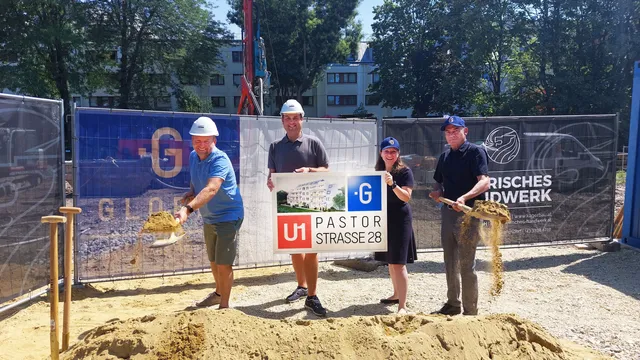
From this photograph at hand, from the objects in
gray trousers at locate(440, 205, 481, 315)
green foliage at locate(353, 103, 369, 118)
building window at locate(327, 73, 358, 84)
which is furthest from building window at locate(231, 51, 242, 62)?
gray trousers at locate(440, 205, 481, 315)

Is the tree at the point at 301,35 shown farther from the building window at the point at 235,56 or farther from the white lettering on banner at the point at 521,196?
the white lettering on banner at the point at 521,196

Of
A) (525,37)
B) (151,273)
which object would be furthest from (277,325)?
(525,37)

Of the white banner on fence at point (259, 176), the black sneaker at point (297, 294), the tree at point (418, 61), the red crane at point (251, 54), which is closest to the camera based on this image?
the black sneaker at point (297, 294)

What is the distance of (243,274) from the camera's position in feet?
23.6

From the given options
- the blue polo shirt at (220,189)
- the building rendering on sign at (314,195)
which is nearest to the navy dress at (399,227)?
the building rendering on sign at (314,195)

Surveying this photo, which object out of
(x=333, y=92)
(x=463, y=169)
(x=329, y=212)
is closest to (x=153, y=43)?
(x=333, y=92)

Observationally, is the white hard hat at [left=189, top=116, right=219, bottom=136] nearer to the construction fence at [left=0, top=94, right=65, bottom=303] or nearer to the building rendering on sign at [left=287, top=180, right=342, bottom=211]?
the building rendering on sign at [left=287, top=180, right=342, bottom=211]

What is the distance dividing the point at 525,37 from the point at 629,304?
29245mm

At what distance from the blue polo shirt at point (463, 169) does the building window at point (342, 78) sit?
175 feet

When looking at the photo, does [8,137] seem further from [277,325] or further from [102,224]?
[277,325]

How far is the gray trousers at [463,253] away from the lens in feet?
15.9

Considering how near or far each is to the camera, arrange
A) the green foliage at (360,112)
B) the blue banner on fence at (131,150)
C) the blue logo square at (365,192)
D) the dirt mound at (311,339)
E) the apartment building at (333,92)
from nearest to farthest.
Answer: the dirt mound at (311,339), the blue logo square at (365,192), the blue banner on fence at (131,150), the green foliage at (360,112), the apartment building at (333,92)

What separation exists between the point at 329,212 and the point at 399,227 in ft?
2.54

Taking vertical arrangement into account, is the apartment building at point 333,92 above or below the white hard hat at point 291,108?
above
